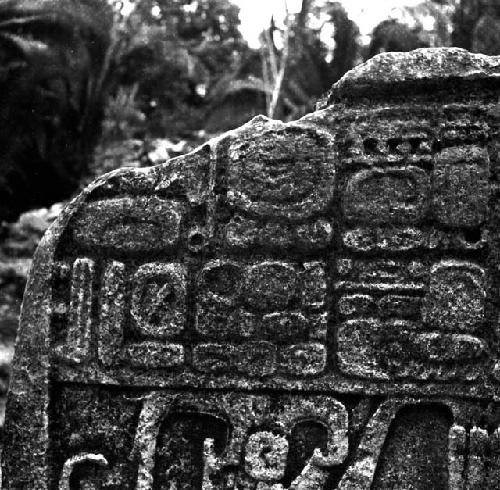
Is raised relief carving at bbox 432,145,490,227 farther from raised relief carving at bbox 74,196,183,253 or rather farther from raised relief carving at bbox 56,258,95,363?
raised relief carving at bbox 56,258,95,363

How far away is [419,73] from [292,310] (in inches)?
29.1

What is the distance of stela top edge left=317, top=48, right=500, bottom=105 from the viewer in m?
2.08

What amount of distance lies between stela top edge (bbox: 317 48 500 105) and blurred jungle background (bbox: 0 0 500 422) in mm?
3766

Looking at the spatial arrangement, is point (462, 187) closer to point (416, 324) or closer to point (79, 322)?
point (416, 324)

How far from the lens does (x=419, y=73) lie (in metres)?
2.09

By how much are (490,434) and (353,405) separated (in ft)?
1.17

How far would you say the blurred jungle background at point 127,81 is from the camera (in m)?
6.90

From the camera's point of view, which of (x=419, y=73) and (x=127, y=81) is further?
(x=127, y=81)

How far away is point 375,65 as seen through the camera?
212 centimetres

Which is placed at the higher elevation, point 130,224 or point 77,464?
point 130,224

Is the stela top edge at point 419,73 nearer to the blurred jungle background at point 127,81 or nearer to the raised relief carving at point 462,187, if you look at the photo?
the raised relief carving at point 462,187

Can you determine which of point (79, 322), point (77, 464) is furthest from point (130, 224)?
point (77, 464)

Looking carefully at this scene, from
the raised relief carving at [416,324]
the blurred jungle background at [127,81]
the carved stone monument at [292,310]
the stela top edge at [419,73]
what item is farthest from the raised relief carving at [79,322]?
the blurred jungle background at [127,81]

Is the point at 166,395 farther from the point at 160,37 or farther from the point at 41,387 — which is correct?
the point at 160,37
